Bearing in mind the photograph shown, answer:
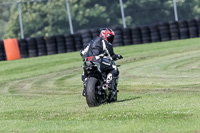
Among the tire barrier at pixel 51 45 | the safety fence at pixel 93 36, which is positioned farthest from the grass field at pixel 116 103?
the tire barrier at pixel 51 45

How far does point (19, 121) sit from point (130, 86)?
218 inches

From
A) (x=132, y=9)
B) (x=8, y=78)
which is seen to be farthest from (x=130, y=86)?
(x=132, y=9)

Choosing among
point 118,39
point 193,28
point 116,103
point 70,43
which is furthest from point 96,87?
point 193,28

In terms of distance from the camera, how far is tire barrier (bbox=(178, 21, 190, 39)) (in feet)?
99.0

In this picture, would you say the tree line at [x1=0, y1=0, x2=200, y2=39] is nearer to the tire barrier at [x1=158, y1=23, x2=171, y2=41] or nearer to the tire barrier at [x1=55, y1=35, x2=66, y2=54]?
the tire barrier at [x1=158, y1=23, x2=171, y2=41]

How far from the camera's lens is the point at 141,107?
9.59 metres

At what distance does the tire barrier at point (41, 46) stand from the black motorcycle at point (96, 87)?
731 inches

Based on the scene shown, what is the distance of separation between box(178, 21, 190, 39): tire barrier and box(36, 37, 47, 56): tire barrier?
8.76 meters

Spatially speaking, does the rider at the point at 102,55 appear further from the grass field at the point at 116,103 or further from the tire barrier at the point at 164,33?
the tire barrier at the point at 164,33

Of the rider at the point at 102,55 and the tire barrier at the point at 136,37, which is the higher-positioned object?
the rider at the point at 102,55

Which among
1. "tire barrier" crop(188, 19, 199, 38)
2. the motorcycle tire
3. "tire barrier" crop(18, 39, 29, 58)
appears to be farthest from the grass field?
"tire barrier" crop(188, 19, 199, 38)

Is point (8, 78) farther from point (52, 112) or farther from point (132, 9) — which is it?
point (132, 9)

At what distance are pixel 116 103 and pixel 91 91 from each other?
2.72 ft

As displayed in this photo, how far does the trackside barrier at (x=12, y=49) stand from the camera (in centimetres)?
2791
